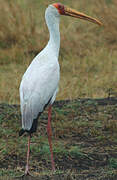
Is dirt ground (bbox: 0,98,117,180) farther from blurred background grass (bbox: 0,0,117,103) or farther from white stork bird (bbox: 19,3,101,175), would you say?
blurred background grass (bbox: 0,0,117,103)

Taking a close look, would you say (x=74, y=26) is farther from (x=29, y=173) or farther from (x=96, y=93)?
(x=29, y=173)

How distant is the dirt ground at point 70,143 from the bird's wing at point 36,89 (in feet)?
1.38

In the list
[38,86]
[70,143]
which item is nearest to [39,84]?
[38,86]

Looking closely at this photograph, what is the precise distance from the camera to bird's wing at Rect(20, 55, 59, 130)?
515cm

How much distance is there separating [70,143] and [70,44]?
3526 mm

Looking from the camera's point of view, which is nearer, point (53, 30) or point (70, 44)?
point (53, 30)

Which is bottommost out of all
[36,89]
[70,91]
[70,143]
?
[70,143]

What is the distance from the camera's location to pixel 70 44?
9156 millimetres

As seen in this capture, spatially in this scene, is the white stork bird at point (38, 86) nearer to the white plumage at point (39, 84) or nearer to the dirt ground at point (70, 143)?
the white plumage at point (39, 84)

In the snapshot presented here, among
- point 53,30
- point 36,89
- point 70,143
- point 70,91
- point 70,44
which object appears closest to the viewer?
point 36,89

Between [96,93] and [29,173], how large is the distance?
8.81 feet

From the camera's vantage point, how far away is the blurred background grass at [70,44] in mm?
8250

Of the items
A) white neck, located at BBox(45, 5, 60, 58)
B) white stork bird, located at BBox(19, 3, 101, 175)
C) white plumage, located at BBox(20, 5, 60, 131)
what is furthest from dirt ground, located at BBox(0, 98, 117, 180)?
white neck, located at BBox(45, 5, 60, 58)

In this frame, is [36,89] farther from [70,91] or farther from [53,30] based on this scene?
[70,91]
